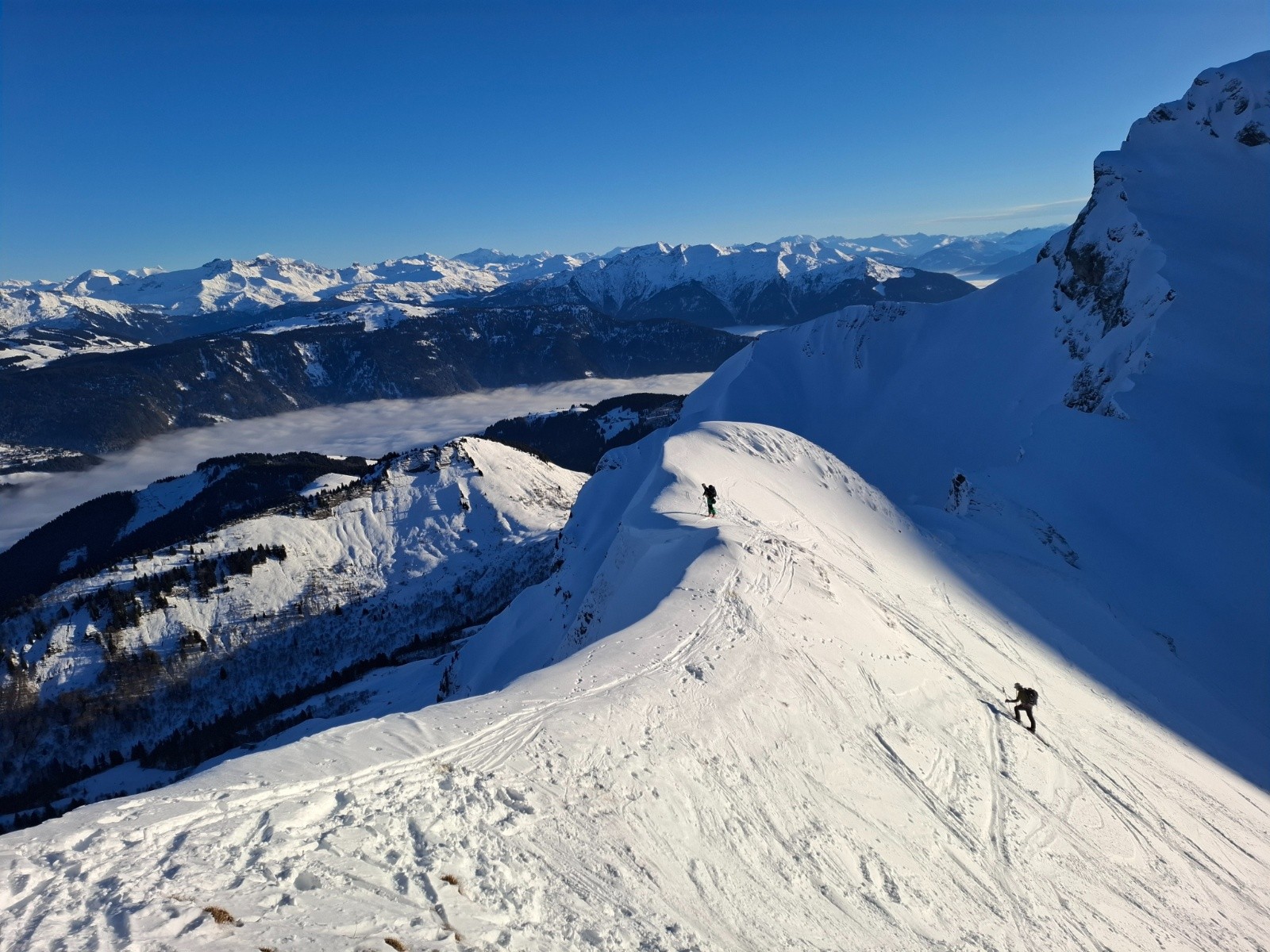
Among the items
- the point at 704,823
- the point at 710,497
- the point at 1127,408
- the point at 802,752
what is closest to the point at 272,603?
the point at 710,497

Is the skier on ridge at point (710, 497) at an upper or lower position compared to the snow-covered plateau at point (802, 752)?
upper

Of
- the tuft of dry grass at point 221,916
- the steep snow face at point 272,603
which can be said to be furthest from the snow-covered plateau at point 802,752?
the steep snow face at point 272,603

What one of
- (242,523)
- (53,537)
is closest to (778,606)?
(242,523)

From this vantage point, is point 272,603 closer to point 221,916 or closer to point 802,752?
point 802,752

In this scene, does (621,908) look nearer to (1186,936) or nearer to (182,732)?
(1186,936)

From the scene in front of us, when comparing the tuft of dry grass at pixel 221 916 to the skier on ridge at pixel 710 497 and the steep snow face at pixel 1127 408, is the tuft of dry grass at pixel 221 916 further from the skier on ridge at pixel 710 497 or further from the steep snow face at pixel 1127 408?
the steep snow face at pixel 1127 408
